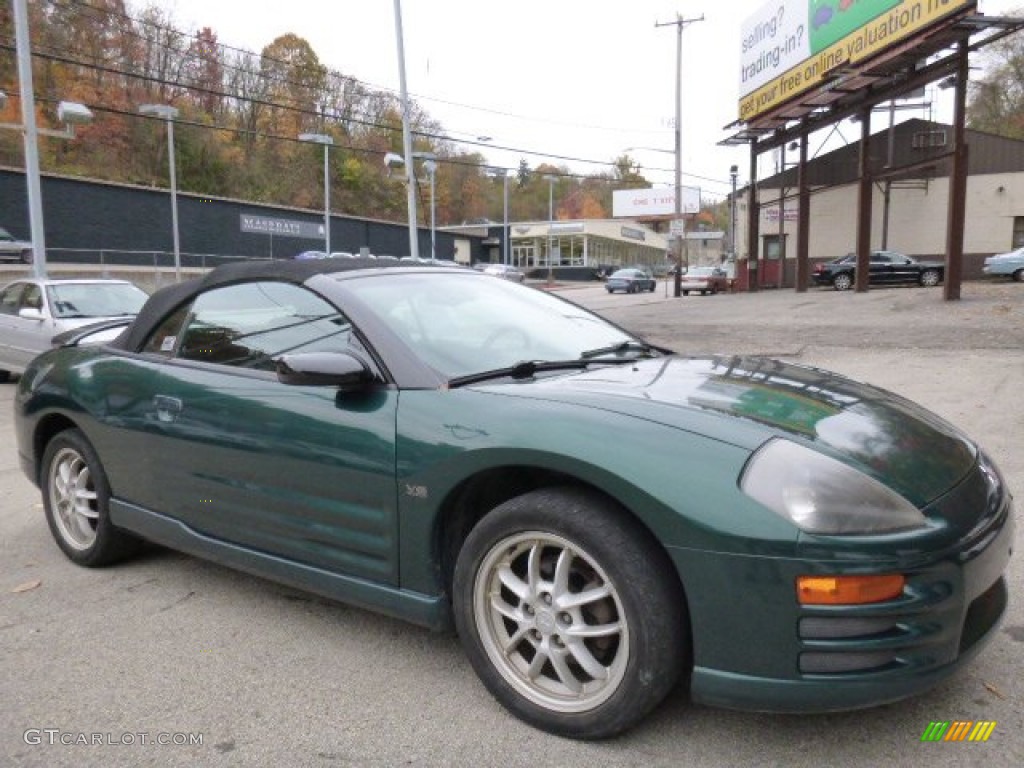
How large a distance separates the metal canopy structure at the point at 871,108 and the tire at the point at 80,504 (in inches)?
722

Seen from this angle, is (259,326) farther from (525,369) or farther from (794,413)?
(794,413)

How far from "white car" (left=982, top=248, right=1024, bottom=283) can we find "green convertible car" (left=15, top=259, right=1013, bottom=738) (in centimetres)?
2981

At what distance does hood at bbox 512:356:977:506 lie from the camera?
2330 mm

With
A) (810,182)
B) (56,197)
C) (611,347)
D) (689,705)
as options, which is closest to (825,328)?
(611,347)

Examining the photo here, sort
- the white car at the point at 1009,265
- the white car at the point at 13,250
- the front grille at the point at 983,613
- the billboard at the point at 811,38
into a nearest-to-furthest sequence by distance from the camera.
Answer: the front grille at the point at 983,613
the billboard at the point at 811,38
the white car at the point at 1009,265
the white car at the point at 13,250

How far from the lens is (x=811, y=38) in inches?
949

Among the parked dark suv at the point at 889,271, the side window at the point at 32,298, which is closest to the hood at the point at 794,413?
the side window at the point at 32,298

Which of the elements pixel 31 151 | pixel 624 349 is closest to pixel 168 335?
pixel 624 349

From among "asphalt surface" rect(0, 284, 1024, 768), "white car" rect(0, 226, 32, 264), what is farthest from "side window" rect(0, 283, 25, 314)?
"white car" rect(0, 226, 32, 264)

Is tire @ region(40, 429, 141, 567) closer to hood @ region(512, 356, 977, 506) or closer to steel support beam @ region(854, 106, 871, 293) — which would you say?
hood @ region(512, 356, 977, 506)

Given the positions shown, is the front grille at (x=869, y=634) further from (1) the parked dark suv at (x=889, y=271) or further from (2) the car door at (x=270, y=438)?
(1) the parked dark suv at (x=889, y=271)

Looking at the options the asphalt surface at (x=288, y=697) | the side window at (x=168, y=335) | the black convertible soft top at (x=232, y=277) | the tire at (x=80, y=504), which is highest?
the black convertible soft top at (x=232, y=277)

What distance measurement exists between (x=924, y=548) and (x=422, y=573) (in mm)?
1498

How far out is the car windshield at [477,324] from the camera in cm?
304
